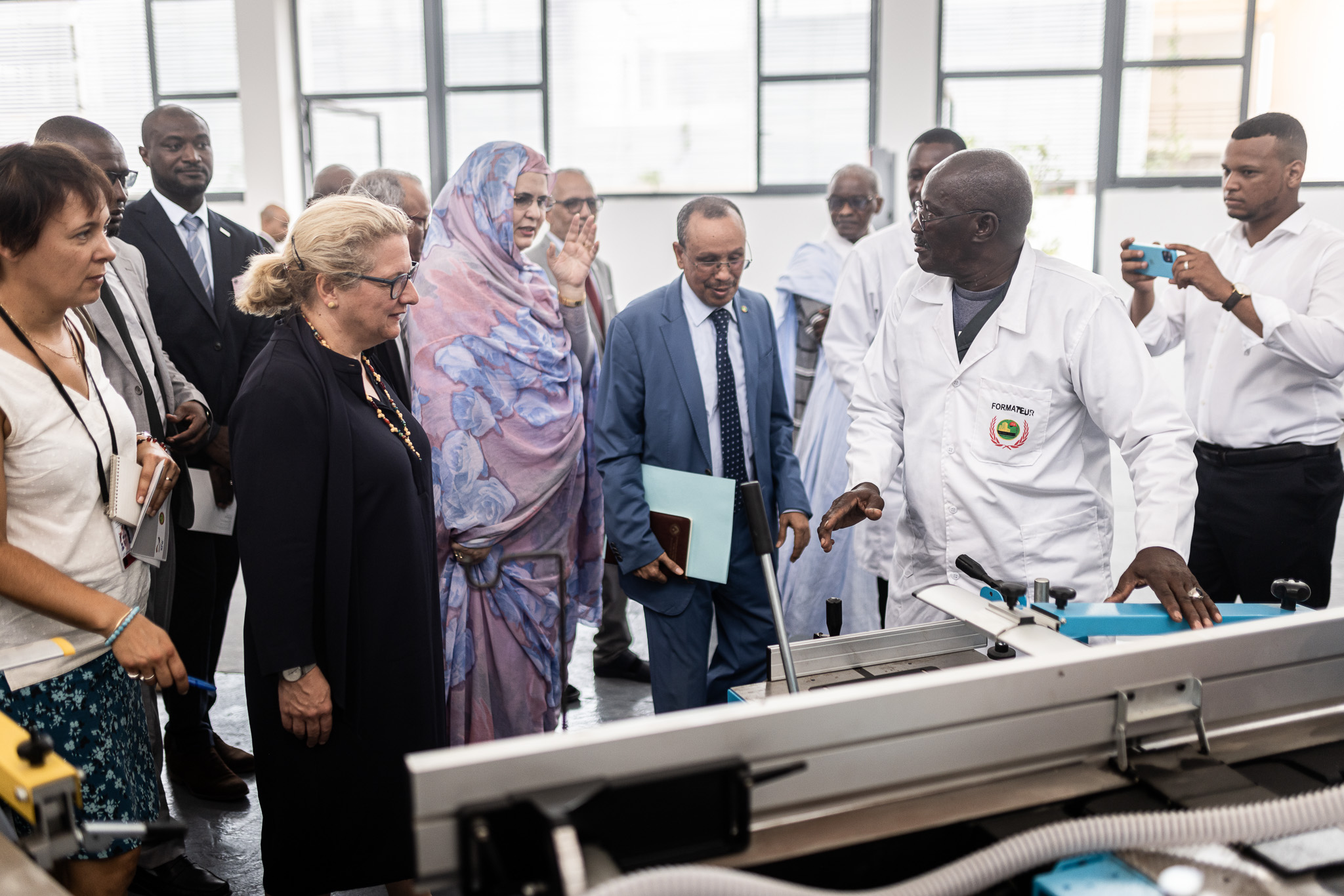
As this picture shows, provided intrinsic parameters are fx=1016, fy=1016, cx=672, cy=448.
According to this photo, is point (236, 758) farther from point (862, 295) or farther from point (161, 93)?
point (161, 93)

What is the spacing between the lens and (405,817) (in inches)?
69.5

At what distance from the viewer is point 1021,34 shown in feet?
22.2

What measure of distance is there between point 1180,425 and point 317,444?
1.44 metres

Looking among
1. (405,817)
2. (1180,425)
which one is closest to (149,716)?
(405,817)

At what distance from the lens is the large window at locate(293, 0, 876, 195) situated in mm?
6969

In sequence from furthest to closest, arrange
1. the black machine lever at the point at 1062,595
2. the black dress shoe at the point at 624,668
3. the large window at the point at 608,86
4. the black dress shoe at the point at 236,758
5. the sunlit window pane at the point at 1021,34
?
the large window at the point at 608,86
the sunlit window pane at the point at 1021,34
the black dress shoe at the point at 624,668
the black dress shoe at the point at 236,758
the black machine lever at the point at 1062,595

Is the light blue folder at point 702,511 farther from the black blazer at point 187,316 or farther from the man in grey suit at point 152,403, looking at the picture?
the black blazer at point 187,316

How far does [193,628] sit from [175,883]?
2.29 ft

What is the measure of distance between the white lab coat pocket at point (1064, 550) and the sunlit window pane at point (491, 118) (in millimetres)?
6007

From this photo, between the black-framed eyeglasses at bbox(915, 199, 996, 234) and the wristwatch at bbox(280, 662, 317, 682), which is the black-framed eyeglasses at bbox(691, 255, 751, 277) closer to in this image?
the black-framed eyeglasses at bbox(915, 199, 996, 234)

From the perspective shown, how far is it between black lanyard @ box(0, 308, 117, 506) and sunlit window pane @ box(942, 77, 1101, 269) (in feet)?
20.4

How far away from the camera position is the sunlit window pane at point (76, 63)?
7262 mm

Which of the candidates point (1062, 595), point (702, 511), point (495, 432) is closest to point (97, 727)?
point (495, 432)

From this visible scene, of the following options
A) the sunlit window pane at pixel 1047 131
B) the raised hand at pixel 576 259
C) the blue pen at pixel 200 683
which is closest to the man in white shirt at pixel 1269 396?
the raised hand at pixel 576 259
